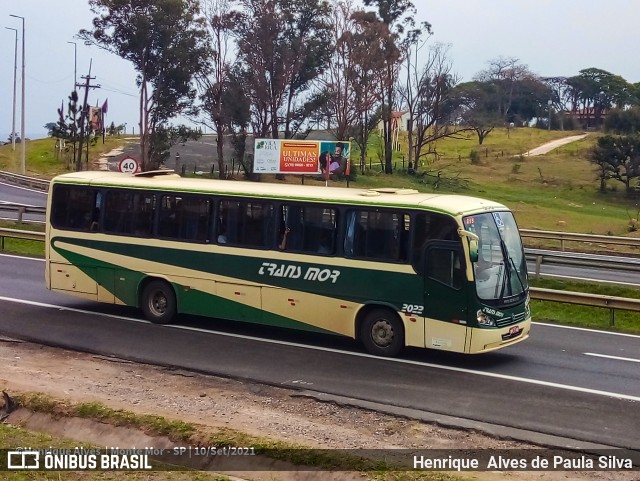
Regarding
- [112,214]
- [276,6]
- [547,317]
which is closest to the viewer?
[112,214]

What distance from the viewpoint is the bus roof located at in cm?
1330

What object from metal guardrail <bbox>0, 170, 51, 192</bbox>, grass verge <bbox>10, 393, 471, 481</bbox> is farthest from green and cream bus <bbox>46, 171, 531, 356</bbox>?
metal guardrail <bbox>0, 170, 51, 192</bbox>

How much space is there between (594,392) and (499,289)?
6.97 ft

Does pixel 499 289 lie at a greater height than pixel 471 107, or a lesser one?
lesser

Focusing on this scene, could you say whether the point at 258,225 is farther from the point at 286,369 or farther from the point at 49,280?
the point at 49,280

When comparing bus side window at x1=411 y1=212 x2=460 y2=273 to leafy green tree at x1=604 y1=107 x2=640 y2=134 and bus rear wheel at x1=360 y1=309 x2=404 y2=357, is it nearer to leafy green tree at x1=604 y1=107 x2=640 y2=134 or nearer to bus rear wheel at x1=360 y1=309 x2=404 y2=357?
bus rear wheel at x1=360 y1=309 x2=404 y2=357

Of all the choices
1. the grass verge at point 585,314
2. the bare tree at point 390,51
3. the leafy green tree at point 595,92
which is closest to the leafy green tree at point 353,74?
the bare tree at point 390,51

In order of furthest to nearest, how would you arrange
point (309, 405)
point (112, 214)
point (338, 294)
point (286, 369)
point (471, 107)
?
point (471, 107) → point (112, 214) → point (338, 294) → point (286, 369) → point (309, 405)

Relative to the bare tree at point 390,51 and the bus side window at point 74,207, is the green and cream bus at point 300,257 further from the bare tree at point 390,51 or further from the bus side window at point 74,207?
the bare tree at point 390,51

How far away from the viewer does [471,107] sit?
93.8m

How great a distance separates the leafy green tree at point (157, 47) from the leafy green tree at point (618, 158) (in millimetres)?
27338

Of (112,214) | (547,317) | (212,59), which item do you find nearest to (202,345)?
(112,214)

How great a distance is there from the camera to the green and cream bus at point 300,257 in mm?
12867

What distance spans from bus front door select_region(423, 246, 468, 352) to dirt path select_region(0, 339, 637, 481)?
2776 millimetres
